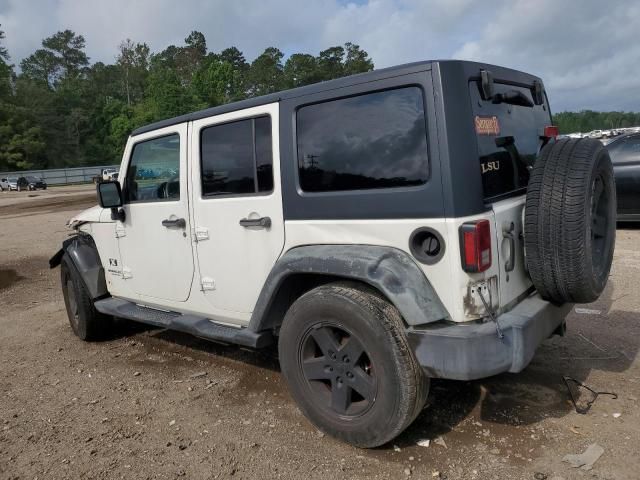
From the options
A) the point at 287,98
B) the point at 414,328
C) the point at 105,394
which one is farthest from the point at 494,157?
the point at 105,394

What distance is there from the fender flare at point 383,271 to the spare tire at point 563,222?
640mm

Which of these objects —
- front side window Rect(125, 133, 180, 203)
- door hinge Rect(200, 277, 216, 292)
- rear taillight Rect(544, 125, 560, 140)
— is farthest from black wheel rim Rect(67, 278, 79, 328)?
rear taillight Rect(544, 125, 560, 140)

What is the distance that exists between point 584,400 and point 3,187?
53.0 m

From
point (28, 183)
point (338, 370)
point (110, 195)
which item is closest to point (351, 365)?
point (338, 370)

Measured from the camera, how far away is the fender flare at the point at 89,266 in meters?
4.96

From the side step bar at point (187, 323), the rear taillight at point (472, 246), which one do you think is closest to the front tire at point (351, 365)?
the side step bar at point (187, 323)

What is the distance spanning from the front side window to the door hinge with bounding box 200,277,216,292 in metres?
0.66

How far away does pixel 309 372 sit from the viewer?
122 inches

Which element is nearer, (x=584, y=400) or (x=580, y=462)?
(x=580, y=462)

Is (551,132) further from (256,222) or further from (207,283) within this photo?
(207,283)

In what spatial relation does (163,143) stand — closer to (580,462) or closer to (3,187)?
(580,462)

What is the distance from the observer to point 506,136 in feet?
10.3

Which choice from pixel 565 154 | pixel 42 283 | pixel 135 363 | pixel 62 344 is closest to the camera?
pixel 565 154

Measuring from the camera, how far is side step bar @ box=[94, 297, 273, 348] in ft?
11.4
